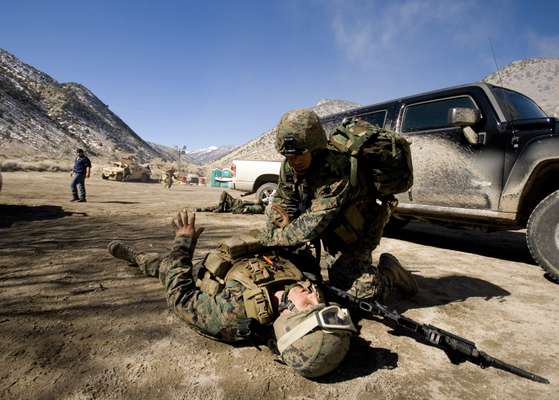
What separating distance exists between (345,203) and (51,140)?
40.5 metres

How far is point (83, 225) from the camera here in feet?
18.3

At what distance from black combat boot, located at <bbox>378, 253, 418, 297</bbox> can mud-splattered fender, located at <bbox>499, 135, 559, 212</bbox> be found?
5.74 feet

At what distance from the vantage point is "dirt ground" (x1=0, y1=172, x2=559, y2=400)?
5.77 feet

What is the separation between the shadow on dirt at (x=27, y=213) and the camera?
580 centimetres

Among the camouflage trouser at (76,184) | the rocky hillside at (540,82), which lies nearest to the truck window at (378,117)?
the camouflage trouser at (76,184)

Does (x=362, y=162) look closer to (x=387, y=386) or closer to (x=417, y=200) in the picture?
(x=387, y=386)

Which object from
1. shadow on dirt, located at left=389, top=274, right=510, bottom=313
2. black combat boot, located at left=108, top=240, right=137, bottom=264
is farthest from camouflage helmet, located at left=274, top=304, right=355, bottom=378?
black combat boot, located at left=108, top=240, right=137, bottom=264

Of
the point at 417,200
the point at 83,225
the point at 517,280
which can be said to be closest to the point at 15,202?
the point at 83,225

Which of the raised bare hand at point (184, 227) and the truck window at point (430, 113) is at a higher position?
the truck window at point (430, 113)

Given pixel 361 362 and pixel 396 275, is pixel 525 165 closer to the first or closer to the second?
pixel 396 275

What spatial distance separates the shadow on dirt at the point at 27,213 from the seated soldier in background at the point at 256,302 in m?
4.68

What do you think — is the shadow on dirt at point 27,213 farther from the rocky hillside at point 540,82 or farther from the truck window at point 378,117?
the rocky hillside at point 540,82

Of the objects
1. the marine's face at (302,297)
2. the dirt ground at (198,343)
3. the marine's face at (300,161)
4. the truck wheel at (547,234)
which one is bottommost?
the dirt ground at (198,343)

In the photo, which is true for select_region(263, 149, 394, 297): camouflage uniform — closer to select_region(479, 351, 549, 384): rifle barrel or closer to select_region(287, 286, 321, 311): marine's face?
select_region(287, 286, 321, 311): marine's face
